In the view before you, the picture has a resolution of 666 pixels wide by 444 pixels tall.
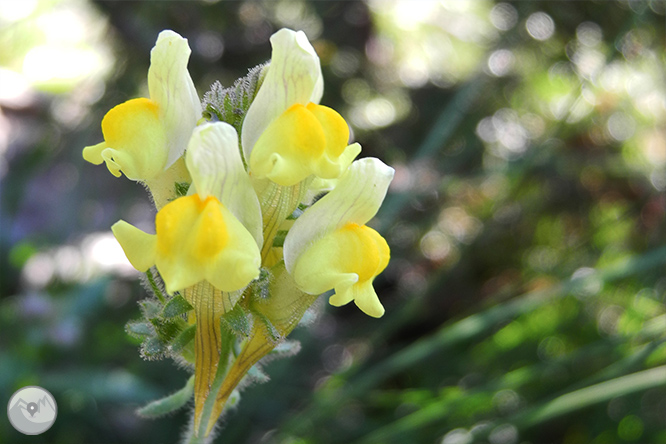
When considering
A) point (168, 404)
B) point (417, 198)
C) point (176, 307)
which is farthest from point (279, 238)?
point (417, 198)

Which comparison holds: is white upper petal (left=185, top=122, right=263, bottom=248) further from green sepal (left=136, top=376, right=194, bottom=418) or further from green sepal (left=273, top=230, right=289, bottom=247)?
green sepal (left=136, top=376, right=194, bottom=418)

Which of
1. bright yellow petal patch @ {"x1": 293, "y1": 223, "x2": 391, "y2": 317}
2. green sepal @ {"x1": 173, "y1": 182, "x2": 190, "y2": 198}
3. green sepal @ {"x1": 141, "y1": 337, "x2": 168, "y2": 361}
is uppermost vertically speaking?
green sepal @ {"x1": 173, "y1": 182, "x2": 190, "y2": 198}

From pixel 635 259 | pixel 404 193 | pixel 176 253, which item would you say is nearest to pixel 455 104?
Result: pixel 404 193

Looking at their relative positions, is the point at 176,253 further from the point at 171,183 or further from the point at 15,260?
the point at 15,260

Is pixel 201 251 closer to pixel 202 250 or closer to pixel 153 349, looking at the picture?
pixel 202 250

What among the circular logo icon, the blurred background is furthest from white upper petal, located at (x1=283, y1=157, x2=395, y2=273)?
the circular logo icon
